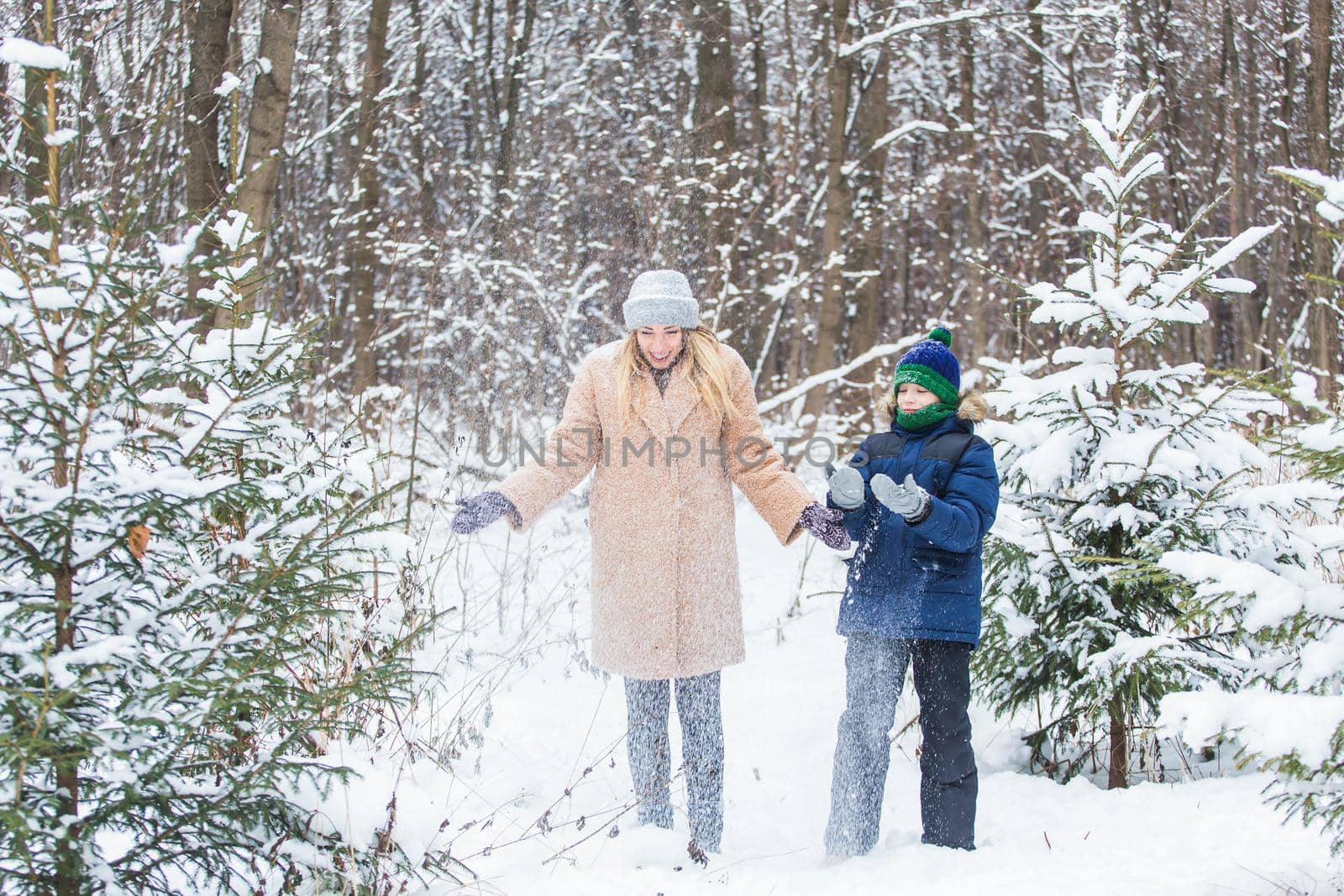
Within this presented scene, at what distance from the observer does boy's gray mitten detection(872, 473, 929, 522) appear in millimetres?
2553

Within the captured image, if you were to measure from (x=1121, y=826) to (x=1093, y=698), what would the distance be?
384mm

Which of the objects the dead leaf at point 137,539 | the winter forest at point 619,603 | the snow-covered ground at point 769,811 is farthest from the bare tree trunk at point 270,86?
the dead leaf at point 137,539

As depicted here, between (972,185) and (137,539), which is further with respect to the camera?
(972,185)

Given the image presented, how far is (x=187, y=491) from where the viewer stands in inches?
72.9

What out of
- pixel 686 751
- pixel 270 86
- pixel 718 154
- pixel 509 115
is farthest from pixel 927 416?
pixel 509 115

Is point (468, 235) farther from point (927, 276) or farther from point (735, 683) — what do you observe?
point (927, 276)

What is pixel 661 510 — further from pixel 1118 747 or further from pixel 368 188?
pixel 368 188

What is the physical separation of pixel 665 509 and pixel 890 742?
3.19ft

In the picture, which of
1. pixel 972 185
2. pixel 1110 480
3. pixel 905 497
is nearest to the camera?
pixel 905 497

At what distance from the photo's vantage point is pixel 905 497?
8.39 feet

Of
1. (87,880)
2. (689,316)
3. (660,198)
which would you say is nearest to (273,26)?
(660,198)

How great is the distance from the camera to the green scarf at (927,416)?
2.89 metres

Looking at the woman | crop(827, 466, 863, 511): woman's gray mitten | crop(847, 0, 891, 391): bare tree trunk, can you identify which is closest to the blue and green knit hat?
crop(827, 466, 863, 511): woman's gray mitten

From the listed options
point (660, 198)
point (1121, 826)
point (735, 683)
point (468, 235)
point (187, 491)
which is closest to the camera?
point (187, 491)
